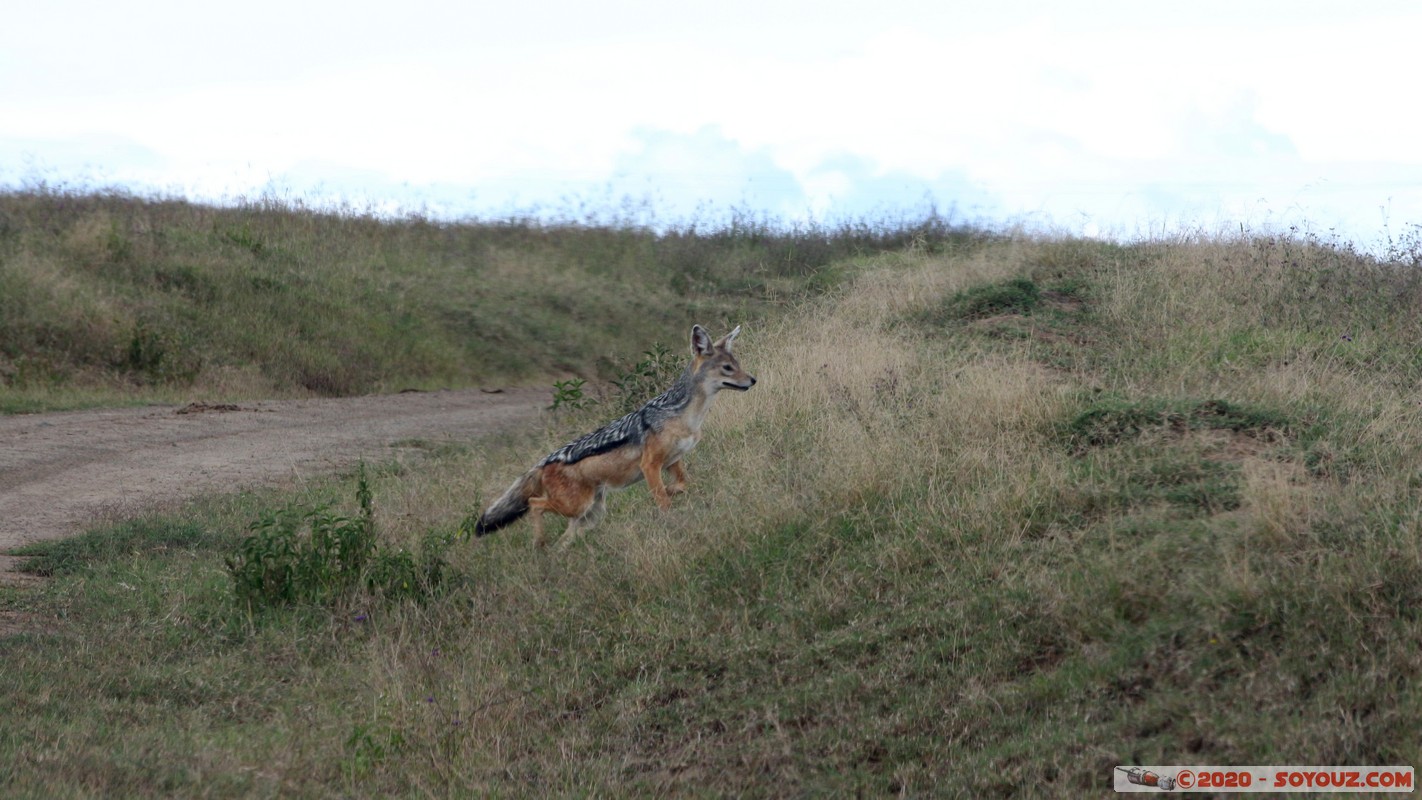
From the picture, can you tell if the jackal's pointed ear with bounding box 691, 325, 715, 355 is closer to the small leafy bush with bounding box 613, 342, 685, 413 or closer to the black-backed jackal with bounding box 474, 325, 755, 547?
the black-backed jackal with bounding box 474, 325, 755, 547

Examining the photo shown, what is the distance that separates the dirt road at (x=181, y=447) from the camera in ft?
36.7

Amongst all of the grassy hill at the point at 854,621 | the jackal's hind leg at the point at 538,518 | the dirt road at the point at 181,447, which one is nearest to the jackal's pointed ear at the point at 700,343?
the grassy hill at the point at 854,621

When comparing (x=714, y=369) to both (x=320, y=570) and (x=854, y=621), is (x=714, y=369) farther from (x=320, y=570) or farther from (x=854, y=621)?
(x=854, y=621)

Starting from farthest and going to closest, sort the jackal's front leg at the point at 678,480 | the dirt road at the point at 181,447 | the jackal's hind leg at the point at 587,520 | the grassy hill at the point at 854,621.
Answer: the dirt road at the point at 181,447 < the jackal's front leg at the point at 678,480 < the jackal's hind leg at the point at 587,520 < the grassy hill at the point at 854,621

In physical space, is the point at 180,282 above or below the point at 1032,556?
above

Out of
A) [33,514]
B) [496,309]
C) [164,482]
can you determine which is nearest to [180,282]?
[496,309]

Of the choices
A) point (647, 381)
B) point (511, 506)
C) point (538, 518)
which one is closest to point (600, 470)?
point (538, 518)

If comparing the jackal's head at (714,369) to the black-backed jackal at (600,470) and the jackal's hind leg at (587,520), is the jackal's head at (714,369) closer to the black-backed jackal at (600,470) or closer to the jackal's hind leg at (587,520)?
the black-backed jackal at (600,470)

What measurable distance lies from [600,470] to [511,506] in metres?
0.72

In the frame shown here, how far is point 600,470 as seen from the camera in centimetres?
912

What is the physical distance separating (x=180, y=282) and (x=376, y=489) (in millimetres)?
12614

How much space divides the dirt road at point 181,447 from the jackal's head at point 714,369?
4980 mm

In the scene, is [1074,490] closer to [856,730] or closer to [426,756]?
[856,730]

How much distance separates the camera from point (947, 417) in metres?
9.22
